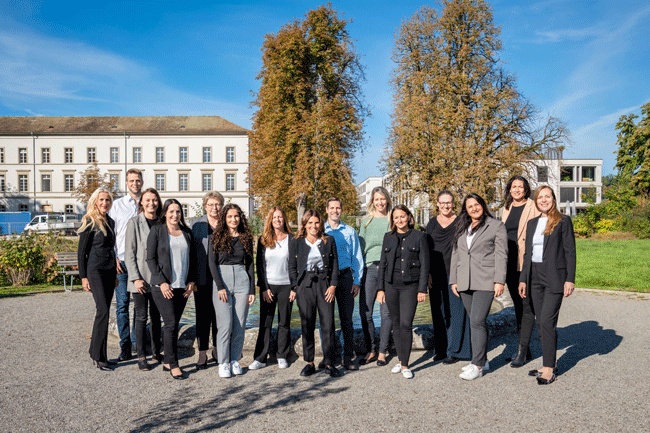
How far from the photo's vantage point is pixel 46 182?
60.0m

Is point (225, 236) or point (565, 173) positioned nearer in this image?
point (225, 236)

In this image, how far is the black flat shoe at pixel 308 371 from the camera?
202 inches

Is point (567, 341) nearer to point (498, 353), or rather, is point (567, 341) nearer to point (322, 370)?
point (498, 353)

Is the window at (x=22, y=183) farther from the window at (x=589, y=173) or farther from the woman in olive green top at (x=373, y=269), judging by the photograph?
the window at (x=589, y=173)

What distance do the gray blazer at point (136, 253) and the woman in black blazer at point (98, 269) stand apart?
446mm

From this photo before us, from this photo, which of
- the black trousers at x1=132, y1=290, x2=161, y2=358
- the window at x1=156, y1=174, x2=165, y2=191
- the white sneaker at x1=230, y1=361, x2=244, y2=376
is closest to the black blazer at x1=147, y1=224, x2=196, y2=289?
the black trousers at x1=132, y1=290, x2=161, y2=358

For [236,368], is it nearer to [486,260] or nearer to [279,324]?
[279,324]

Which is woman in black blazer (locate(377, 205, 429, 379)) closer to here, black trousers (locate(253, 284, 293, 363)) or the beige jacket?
black trousers (locate(253, 284, 293, 363))

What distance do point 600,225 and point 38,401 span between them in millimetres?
34693

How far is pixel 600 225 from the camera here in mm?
31875

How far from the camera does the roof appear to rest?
5969 centimetres

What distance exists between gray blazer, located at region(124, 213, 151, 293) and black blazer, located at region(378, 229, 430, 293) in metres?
2.64

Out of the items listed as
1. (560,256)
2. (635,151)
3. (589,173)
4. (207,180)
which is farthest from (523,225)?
(589,173)

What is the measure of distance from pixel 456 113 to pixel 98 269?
897 inches
